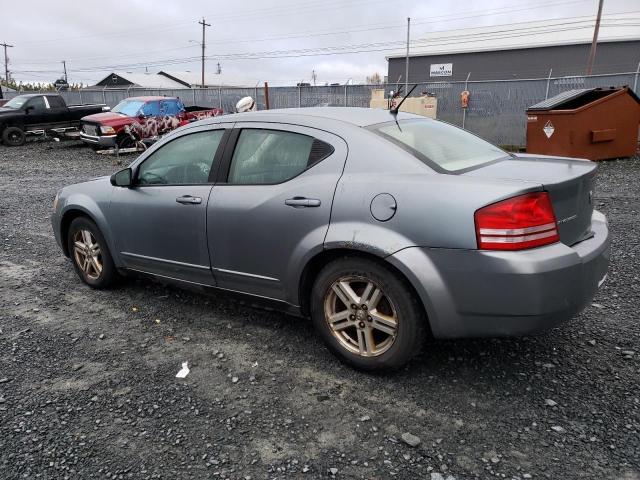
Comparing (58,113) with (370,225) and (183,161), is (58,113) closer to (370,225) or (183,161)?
(183,161)

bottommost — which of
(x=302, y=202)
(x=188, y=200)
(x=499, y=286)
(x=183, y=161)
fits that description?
(x=499, y=286)

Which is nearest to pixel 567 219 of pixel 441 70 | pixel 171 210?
pixel 171 210

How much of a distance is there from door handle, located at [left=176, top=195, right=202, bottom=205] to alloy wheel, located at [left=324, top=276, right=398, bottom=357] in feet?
3.95

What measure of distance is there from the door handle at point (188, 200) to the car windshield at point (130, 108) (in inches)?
535

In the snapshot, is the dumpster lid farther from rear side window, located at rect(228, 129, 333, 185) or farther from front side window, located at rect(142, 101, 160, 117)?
front side window, located at rect(142, 101, 160, 117)

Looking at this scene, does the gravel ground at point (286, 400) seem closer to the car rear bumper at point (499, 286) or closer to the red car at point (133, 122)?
the car rear bumper at point (499, 286)

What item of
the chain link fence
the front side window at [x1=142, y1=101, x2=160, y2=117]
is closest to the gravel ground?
the chain link fence

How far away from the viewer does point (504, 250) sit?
248cm

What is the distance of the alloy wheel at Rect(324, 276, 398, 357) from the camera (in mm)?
2859

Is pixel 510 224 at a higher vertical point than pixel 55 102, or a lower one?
lower

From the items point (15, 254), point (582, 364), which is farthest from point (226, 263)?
point (15, 254)

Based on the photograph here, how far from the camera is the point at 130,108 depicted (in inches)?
640

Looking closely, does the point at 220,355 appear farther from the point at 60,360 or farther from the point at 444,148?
the point at 444,148

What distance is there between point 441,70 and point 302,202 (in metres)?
38.1
